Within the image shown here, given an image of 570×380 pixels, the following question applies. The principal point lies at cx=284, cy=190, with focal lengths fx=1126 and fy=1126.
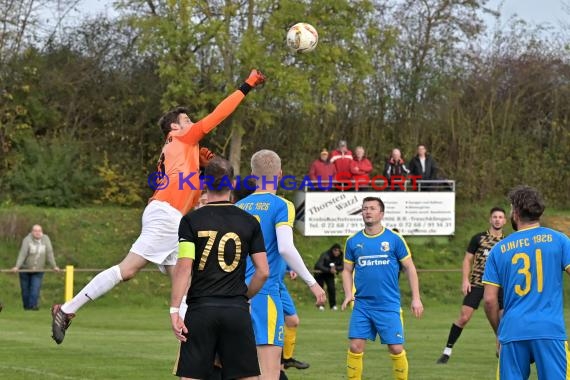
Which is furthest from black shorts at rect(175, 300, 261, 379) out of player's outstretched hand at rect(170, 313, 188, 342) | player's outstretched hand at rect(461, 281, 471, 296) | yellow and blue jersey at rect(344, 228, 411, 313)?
player's outstretched hand at rect(461, 281, 471, 296)

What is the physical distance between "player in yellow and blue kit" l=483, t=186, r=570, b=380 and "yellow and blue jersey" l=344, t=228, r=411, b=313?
11.9 ft

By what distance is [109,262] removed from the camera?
2769 cm

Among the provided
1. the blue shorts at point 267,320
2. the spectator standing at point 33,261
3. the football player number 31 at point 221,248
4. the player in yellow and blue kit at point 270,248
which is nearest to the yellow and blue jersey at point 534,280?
the player in yellow and blue kit at point 270,248

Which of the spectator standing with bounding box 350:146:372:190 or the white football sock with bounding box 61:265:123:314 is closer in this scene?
the white football sock with bounding box 61:265:123:314

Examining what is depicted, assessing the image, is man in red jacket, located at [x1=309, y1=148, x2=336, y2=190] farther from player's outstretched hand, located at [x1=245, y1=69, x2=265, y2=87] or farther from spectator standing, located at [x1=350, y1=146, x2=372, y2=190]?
player's outstretched hand, located at [x1=245, y1=69, x2=265, y2=87]

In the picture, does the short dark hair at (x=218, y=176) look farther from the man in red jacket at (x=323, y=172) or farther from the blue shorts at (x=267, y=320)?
the man in red jacket at (x=323, y=172)

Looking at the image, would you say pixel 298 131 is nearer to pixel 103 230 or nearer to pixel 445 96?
pixel 445 96

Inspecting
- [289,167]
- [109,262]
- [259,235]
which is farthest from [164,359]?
[289,167]

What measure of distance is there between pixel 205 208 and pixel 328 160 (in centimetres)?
2174

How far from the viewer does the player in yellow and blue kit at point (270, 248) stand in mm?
8992

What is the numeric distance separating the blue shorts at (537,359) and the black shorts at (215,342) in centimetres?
177

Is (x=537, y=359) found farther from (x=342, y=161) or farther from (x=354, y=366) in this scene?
(x=342, y=161)

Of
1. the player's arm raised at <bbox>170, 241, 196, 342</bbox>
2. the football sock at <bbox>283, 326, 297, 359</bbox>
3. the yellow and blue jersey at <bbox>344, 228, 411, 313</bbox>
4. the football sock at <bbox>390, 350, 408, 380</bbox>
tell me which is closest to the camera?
the player's arm raised at <bbox>170, 241, 196, 342</bbox>

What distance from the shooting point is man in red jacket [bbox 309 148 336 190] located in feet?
94.4
